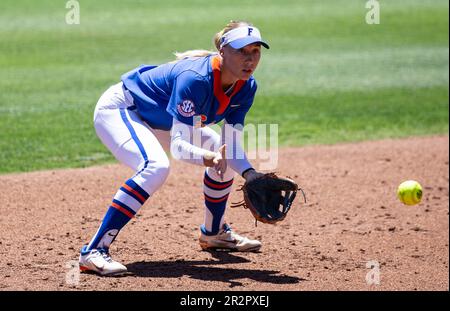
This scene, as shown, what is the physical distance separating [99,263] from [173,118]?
1029mm

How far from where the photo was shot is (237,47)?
5238 millimetres

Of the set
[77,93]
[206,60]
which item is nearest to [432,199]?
[206,60]

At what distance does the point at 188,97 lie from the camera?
521cm

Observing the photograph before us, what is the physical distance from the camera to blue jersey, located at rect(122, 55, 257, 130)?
523cm

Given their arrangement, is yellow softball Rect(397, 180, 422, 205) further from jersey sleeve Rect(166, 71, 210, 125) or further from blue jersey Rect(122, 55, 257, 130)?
jersey sleeve Rect(166, 71, 210, 125)

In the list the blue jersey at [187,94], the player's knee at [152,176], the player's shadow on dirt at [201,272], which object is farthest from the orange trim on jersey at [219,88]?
the player's shadow on dirt at [201,272]

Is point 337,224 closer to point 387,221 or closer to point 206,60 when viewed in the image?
point 387,221

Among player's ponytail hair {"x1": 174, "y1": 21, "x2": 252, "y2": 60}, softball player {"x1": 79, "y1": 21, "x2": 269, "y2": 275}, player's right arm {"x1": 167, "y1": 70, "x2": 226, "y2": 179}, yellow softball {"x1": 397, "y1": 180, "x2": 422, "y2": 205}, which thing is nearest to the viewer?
player's right arm {"x1": 167, "y1": 70, "x2": 226, "y2": 179}

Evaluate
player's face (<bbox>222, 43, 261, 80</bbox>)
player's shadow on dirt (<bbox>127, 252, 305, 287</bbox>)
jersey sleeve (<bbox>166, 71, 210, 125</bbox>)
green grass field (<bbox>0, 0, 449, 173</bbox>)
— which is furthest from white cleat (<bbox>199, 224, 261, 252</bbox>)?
green grass field (<bbox>0, 0, 449, 173</bbox>)

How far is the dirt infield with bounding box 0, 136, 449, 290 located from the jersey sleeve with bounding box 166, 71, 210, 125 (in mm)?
1063

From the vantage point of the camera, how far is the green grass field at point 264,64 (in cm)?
1045

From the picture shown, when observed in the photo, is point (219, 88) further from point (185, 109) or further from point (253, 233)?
point (253, 233)

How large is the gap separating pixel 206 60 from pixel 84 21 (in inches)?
531

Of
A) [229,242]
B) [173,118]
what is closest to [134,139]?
[173,118]
